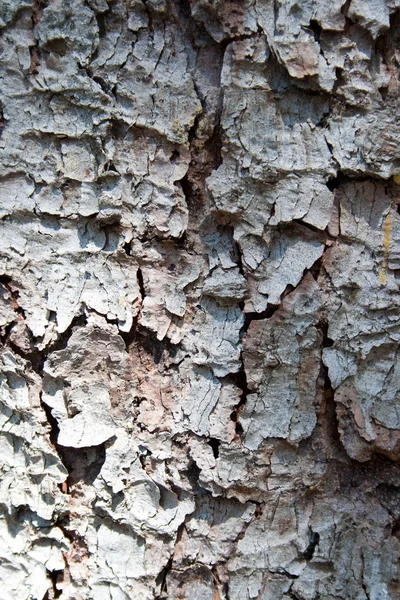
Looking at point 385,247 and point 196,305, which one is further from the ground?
point 385,247

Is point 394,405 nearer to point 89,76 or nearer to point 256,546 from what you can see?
point 256,546

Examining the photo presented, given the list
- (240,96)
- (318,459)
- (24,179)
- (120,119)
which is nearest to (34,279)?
(24,179)

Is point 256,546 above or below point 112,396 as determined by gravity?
below

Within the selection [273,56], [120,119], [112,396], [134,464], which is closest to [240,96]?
[273,56]

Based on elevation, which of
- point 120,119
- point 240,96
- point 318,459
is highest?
point 240,96

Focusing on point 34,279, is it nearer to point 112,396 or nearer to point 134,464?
point 112,396

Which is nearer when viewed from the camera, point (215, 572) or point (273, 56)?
point (273, 56)
